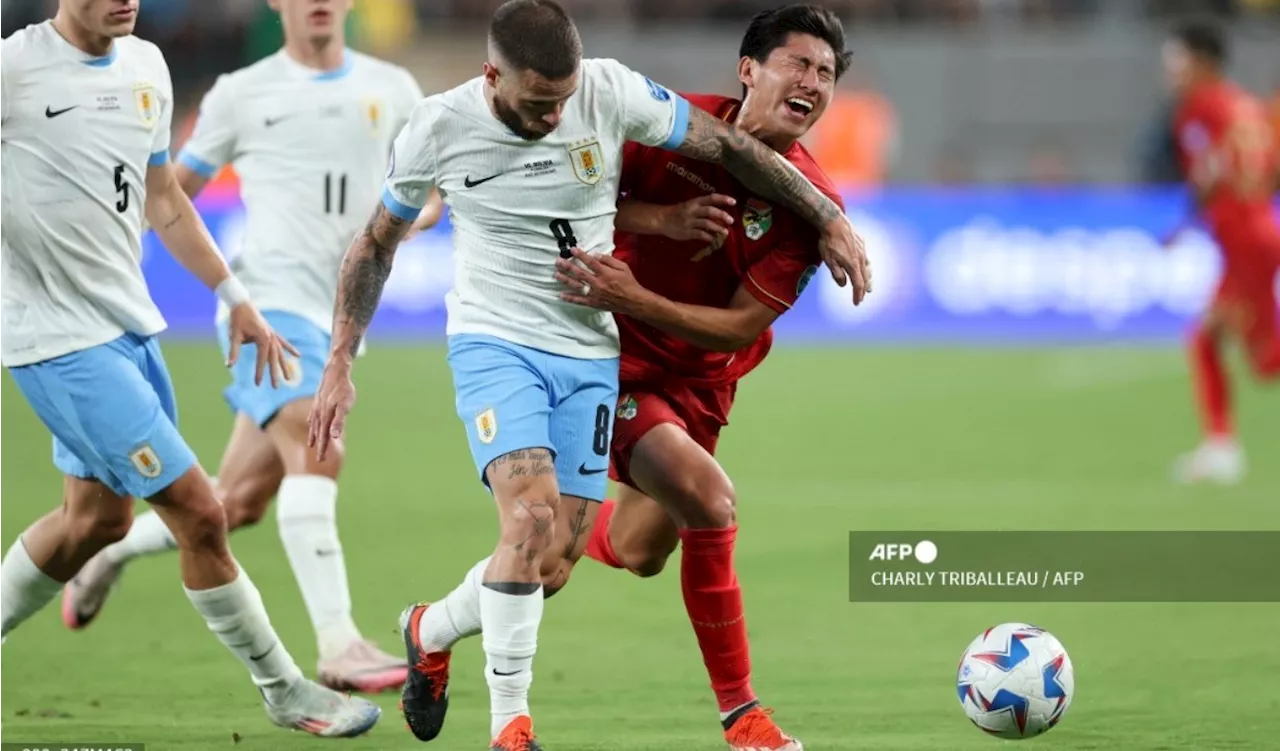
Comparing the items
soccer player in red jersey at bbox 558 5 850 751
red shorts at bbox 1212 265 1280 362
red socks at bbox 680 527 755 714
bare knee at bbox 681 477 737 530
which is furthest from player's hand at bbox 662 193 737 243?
red shorts at bbox 1212 265 1280 362

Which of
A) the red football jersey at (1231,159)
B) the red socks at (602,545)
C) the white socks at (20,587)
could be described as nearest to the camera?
the white socks at (20,587)

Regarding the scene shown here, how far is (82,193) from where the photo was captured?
5699 millimetres

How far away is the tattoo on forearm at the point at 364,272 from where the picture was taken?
5641mm

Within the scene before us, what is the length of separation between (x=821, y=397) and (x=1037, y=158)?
8.44m

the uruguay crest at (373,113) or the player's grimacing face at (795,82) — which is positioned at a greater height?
the uruguay crest at (373,113)

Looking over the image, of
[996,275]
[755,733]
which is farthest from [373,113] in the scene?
[996,275]

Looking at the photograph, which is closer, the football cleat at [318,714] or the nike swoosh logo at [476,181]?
the nike swoosh logo at [476,181]

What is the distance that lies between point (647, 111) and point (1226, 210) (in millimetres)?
9308

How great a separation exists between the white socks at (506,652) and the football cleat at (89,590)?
A: 2743 mm

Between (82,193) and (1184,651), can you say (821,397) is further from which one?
(82,193)

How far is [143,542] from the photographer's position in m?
7.39

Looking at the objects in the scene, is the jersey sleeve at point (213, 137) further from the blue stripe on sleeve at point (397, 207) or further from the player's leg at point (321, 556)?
the blue stripe on sleeve at point (397, 207)

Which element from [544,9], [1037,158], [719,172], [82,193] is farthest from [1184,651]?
[1037,158]

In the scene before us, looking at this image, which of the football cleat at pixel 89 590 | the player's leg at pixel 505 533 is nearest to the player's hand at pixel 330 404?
the player's leg at pixel 505 533
